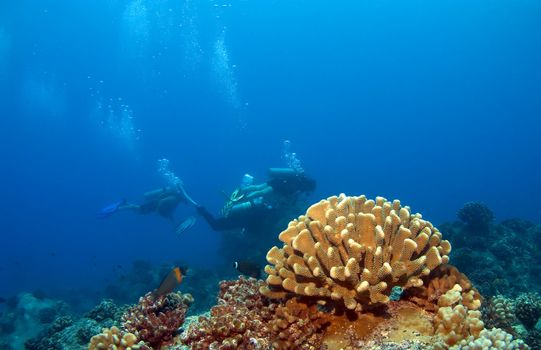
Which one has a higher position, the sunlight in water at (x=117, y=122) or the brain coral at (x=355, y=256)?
the sunlight in water at (x=117, y=122)

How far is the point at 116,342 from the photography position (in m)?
3.97

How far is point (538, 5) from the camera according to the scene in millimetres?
132500

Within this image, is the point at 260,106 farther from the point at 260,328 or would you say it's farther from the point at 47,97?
the point at 260,328

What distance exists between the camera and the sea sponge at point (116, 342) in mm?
3895

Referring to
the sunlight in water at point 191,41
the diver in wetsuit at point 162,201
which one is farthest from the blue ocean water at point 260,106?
the diver in wetsuit at point 162,201

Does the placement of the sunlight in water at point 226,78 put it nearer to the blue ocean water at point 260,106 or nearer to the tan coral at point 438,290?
the blue ocean water at point 260,106

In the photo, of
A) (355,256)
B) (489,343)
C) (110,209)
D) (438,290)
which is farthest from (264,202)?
(489,343)

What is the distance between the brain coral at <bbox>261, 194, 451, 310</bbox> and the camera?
10.5ft

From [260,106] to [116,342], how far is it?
176 metres

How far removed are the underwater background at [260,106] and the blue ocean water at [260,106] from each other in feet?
2.60

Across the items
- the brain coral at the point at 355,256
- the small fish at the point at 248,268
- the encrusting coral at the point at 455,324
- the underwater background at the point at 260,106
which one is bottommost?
the encrusting coral at the point at 455,324

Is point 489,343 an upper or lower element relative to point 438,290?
lower

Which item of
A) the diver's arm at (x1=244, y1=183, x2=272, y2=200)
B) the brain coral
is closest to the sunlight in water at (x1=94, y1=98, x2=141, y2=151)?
the diver's arm at (x1=244, y1=183, x2=272, y2=200)

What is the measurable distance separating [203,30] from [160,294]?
490ft
